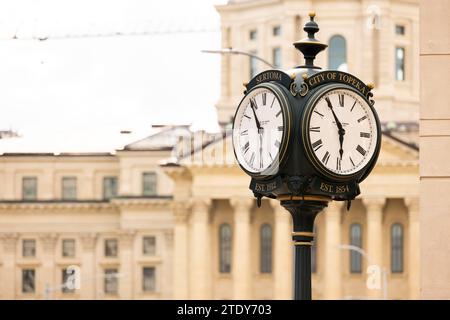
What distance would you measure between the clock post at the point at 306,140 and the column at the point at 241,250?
109 metres

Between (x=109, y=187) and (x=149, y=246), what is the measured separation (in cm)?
610

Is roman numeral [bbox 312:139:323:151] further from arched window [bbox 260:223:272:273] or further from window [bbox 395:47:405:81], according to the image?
window [bbox 395:47:405:81]

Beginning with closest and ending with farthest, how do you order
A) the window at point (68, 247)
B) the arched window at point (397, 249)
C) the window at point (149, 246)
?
the arched window at point (397, 249) → the window at point (149, 246) → the window at point (68, 247)

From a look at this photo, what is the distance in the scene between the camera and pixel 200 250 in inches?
4823

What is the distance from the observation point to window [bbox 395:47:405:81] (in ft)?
455

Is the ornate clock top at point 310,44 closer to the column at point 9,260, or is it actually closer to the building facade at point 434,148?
the building facade at point 434,148

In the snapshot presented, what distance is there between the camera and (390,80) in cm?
13725

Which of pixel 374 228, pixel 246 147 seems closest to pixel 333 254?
pixel 374 228

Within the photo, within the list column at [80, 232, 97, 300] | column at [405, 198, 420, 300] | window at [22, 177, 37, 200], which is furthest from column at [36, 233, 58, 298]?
column at [405, 198, 420, 300]

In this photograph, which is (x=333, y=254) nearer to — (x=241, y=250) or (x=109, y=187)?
(x=241, y=250)

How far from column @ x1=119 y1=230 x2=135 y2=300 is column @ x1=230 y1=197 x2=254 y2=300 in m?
10.4

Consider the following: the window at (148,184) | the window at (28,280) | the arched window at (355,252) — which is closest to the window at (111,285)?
the window at (28,280)

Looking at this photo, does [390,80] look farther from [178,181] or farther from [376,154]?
[376,154]

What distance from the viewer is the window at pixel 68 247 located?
135m
